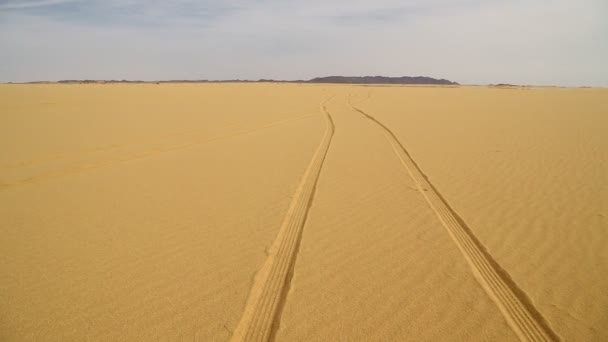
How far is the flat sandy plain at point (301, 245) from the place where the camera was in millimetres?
2512

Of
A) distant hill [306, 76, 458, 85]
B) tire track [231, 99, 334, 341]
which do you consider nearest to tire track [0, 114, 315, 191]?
tire track [231, 99, 334, 341]

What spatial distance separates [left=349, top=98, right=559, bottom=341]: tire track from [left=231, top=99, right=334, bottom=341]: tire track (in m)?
1.66

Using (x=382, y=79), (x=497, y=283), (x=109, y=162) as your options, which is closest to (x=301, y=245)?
(x=497, y=283)

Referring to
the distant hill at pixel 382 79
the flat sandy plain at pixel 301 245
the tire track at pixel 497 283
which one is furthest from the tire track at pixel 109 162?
the distant hill at pixel 382 79

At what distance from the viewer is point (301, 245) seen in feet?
11.8

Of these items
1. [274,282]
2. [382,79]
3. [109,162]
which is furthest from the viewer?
[382,79]

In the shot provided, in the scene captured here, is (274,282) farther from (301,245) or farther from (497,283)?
(497,283)

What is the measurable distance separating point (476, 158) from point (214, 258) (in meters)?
6.24

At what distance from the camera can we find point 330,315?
2566 millimetres

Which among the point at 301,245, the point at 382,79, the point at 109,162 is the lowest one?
the point at 382,79

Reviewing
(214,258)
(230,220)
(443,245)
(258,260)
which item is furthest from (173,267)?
(443,245)

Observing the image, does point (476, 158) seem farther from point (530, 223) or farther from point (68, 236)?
point (68, 236)

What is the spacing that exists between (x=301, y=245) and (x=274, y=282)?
0.72 m

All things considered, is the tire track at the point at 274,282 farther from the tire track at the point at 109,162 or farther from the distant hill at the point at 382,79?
the distant hill at the point at 382,79
